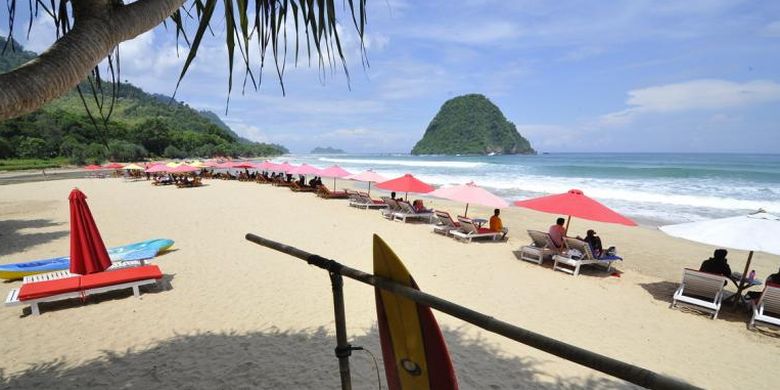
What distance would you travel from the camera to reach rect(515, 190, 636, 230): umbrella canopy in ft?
23.0

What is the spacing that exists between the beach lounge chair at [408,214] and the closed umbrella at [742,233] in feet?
23.5

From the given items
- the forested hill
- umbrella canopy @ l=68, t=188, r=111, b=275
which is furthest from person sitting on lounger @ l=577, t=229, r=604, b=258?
the forested hill

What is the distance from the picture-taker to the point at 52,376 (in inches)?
146

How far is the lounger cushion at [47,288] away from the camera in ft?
16.4

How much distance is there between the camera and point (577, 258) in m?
7.31

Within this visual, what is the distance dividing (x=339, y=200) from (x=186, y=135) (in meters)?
86.5

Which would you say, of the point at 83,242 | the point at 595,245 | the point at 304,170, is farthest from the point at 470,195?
the point at 304,170

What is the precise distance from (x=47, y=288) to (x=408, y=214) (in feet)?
28.9

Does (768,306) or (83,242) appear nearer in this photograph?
(768,306)

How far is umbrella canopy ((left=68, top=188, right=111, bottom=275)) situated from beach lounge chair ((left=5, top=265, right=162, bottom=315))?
15cm

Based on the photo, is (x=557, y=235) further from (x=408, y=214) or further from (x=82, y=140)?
(x=82, y=140)

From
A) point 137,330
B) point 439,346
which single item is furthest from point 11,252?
point 439,346

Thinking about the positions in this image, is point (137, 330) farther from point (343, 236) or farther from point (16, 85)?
point (343, 236)

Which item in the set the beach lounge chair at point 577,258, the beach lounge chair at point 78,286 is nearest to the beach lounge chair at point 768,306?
the beach lounge chair at point 577,258
